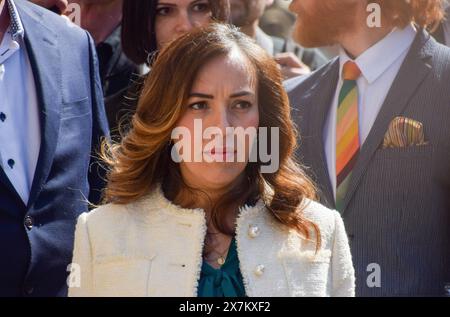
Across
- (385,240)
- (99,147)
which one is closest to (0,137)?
(99,147)

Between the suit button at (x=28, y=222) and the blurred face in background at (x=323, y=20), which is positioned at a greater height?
the blurred face in background at (x=323, y=20)

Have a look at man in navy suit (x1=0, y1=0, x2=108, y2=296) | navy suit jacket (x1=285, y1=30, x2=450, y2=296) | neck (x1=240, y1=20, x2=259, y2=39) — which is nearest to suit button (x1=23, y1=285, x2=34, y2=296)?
man in navy suit (x1=0, y1=0, x2=108, y2=296)

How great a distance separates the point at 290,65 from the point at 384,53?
77cm

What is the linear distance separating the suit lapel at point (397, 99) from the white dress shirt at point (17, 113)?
119cm

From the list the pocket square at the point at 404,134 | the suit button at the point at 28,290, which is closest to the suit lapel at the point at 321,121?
the pocket square at the point at 404,134

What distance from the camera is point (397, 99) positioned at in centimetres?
421

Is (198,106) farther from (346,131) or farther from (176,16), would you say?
(176,16)

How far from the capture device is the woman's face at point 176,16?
4.54m

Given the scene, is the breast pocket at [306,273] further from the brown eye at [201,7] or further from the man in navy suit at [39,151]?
the brown eye at [201,7]

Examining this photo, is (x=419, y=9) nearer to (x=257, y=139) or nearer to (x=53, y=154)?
(x=257, y=139)

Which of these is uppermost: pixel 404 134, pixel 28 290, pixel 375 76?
pixel 375 76

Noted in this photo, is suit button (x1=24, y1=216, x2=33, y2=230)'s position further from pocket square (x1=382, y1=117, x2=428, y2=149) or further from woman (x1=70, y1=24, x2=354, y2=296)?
pocket square (x1=382, y1=117, x2=428, y2=149)

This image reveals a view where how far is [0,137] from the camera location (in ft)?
12.2

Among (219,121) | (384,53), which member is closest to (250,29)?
(384,53)
